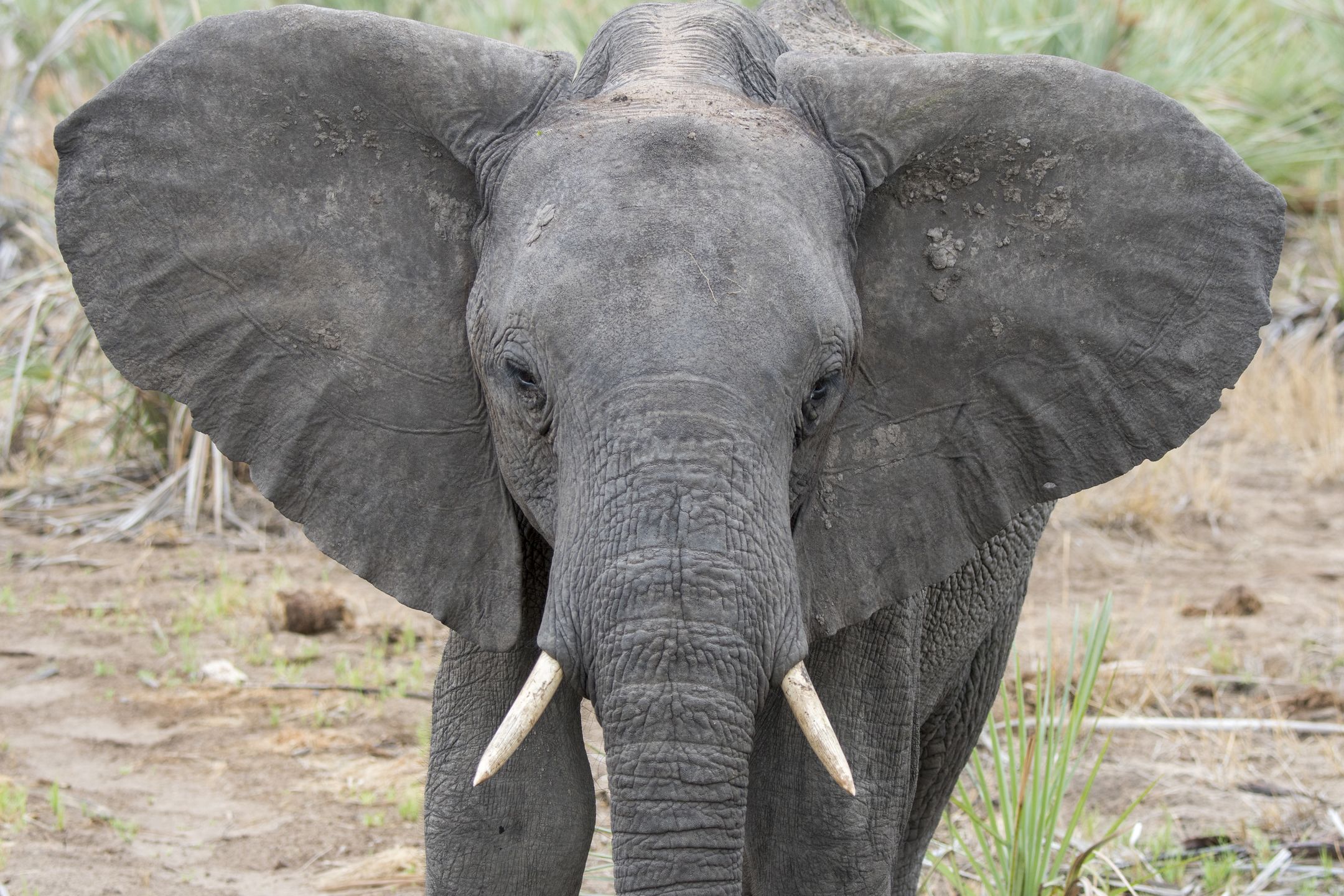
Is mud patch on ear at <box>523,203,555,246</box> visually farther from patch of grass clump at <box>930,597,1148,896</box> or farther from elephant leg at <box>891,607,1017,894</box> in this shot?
elephant leg at <box>891,607,1017,894</box>

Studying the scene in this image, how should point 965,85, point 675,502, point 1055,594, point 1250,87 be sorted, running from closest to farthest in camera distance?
point 675,502 < point 965,85 < point 1055,594 < point 1250,87

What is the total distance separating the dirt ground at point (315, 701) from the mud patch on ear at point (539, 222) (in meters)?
1.83

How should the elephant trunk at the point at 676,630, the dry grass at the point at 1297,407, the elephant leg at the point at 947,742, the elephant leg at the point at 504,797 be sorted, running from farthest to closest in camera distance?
the dry grass at the point at 1297,407
the elephant leg at the point at 947,742
the elephant leg at the point at 504,797
the elephant trunk at the point at 676,630

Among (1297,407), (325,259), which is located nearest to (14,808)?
(325,259)

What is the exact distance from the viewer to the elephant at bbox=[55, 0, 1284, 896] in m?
2.49

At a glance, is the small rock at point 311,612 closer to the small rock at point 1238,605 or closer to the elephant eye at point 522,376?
the small rock at point 1238,605

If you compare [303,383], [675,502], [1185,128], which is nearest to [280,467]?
[303,383]

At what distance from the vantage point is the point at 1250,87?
469 inches

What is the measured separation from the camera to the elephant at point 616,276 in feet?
8.18

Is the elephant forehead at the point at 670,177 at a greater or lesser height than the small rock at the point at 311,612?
greater

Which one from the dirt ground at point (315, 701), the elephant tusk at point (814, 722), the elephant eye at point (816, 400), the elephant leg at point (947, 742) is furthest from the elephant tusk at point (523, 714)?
the elephant leg at point (947, 742)

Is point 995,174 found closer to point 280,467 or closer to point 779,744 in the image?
point 779,744

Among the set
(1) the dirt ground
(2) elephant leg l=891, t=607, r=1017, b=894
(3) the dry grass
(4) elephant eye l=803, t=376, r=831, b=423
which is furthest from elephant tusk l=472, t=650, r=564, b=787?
(3) the dry grass

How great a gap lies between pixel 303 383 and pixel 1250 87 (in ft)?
34.4
